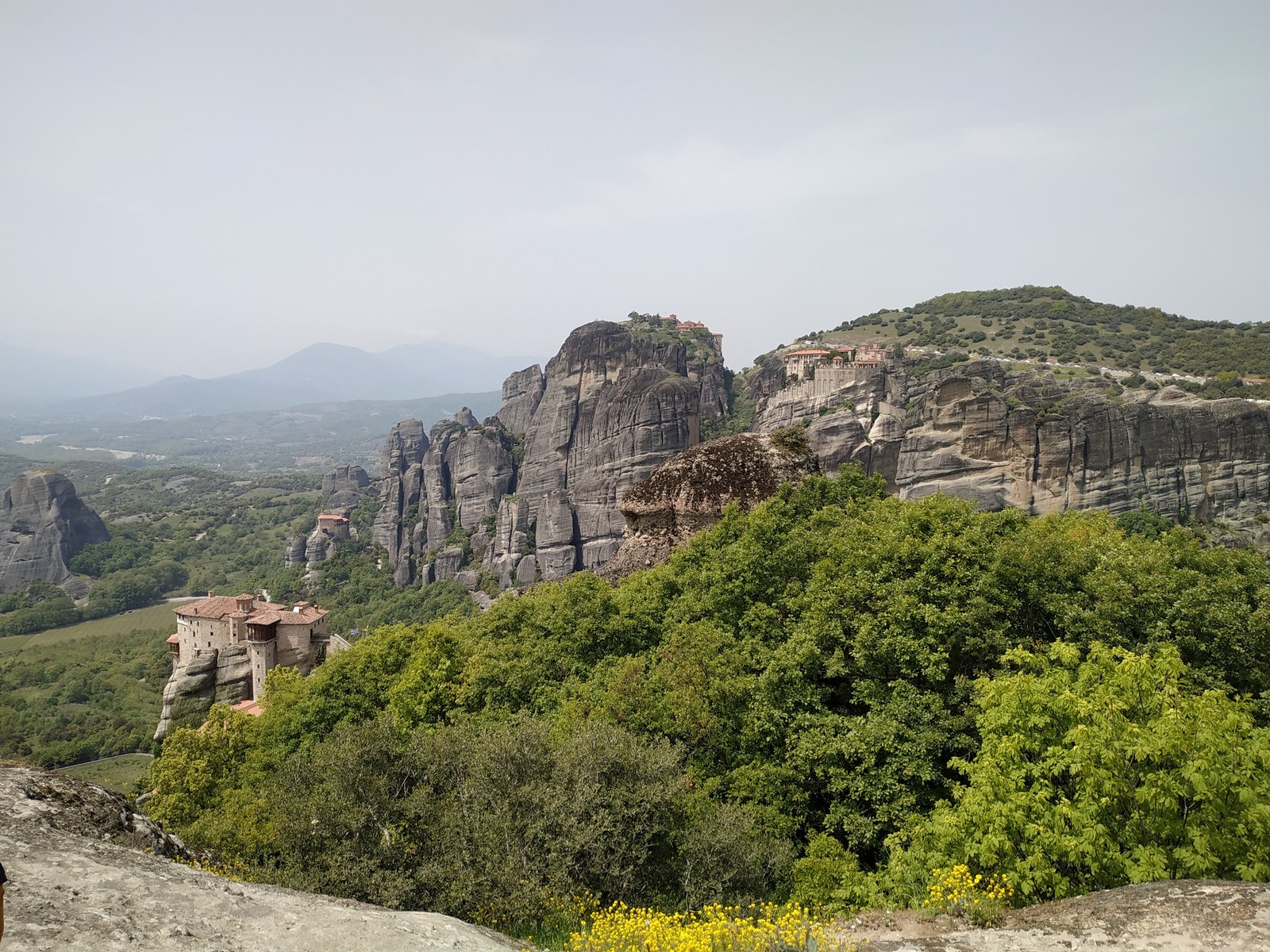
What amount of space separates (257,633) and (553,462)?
54748 millimetres

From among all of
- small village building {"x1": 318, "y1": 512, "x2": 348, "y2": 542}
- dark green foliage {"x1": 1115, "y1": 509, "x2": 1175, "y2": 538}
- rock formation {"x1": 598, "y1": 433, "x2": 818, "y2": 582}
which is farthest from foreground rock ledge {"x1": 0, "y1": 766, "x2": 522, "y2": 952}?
small village building {"x1": 318, "y1": 512, "x2": 348, "y2": 542}

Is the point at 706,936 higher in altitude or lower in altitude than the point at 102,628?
higher

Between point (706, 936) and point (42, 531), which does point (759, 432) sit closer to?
point (706, 936)

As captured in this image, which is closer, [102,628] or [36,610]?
[102,628]

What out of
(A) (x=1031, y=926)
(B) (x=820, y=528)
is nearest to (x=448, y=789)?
(A) (x=1031, y=926)

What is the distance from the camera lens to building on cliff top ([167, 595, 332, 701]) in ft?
139

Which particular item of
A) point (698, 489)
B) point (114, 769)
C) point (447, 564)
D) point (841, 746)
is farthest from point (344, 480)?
point (841, 746)

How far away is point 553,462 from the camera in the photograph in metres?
94.9

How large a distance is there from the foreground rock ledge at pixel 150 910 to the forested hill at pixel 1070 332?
83.0 m

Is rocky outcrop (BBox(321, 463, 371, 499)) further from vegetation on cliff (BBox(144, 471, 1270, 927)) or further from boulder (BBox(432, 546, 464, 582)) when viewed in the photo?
vegetation on cliff (BBox(144, 471, 1270, 927))

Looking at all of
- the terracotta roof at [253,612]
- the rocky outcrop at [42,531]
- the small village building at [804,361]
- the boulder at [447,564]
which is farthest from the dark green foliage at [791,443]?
the rocky outcrop at [42,531]

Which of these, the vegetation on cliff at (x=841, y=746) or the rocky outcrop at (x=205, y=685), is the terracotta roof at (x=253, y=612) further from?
the vegetation on cliff at (x=841, y=746)

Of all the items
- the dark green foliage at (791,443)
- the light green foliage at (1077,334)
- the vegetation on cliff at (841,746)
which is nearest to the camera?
the vegetation on cliff at (841,746)

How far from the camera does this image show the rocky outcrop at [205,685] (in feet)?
128
